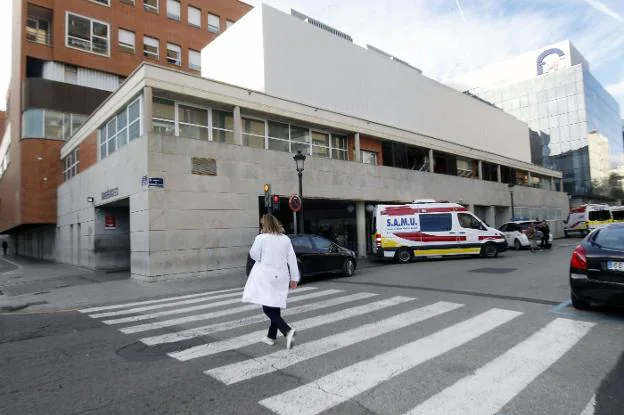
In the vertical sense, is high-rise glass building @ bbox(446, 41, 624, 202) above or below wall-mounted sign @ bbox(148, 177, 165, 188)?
above

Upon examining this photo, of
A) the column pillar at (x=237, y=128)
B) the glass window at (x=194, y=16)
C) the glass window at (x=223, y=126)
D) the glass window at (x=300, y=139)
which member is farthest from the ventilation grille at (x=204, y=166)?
the glass window at (x=194, y=16)

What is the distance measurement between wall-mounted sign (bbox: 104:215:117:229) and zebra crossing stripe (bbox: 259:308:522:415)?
18174 millimetres

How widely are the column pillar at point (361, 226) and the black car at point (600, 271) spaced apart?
15.3 meters

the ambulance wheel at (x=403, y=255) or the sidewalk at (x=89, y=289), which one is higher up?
the ambulance wheel at (x=403, y=255)

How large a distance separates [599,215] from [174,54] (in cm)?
3750

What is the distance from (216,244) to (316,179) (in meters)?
6.30

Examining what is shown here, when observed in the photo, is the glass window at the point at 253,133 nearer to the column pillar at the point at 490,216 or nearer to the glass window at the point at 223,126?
the glass window at the point at 223,126

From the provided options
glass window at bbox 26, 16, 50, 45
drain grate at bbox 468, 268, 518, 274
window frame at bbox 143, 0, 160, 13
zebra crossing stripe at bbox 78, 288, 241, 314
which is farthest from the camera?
window frame at bbox 143, 0, 160, 13

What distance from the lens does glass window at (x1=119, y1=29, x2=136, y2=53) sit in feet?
95.6

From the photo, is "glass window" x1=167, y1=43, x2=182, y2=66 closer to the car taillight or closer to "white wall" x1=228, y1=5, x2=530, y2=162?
"white wall" x1=228, y1=5, x2=530, y2=162

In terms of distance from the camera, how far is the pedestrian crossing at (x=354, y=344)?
3.63 m

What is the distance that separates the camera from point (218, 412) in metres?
3.35

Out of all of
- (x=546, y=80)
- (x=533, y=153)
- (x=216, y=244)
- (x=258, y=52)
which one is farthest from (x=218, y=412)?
(x=546, y=80)

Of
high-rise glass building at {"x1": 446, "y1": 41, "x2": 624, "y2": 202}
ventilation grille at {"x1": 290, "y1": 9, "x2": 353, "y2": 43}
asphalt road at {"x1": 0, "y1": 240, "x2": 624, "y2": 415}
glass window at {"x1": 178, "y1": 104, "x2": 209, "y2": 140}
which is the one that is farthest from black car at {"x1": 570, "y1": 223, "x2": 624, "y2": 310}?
high-rise glass building at {"x1": 446, "y1": 41, "x2": 624, "y2": 202}
